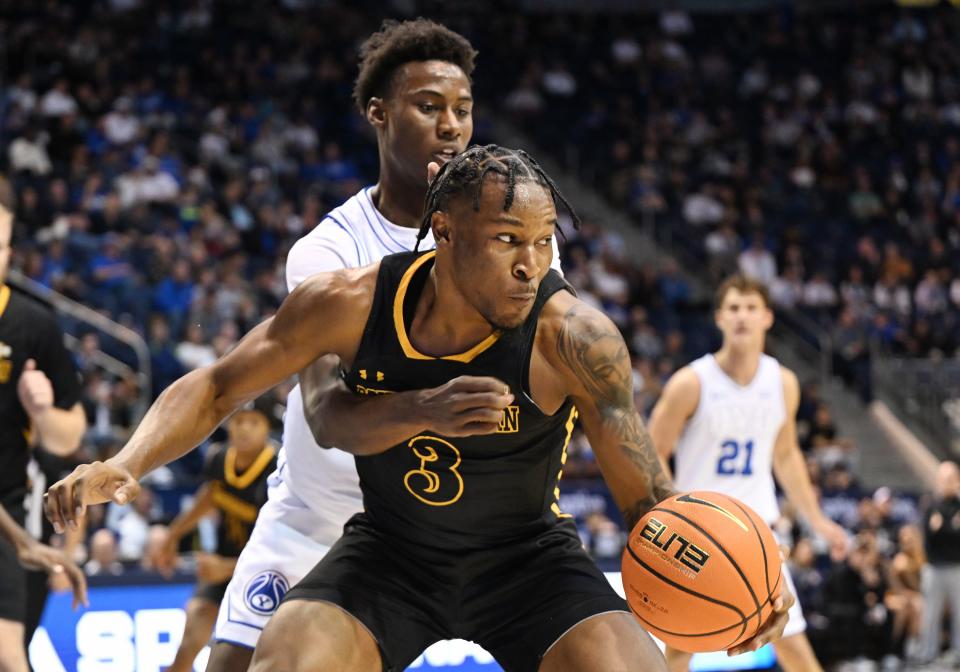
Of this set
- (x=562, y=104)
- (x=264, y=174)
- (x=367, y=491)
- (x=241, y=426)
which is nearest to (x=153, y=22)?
(x=264, y=174)

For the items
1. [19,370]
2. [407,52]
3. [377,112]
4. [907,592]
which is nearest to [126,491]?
[377,112]

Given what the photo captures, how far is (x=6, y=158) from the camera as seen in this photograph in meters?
14.8

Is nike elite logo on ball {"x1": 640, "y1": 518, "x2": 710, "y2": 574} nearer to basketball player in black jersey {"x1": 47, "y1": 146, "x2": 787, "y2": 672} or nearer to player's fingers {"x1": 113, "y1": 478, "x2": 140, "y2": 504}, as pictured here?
basketball player in black jersey {"x1": 47, "y1": 146, "x2": 787, "y2": 672}

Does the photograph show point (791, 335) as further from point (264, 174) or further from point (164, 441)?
point (164, 441)

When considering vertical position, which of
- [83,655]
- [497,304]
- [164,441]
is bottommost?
[83,655]

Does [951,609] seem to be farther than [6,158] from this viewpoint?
No

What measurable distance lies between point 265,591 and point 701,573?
1.51 metres

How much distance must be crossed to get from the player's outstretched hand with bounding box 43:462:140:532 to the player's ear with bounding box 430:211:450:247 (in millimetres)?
1019

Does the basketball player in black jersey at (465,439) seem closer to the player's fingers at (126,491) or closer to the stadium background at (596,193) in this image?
the player's fingers at (126,491)


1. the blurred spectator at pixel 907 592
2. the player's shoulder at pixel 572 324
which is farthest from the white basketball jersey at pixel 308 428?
the blurred spectator at pixel 907 592

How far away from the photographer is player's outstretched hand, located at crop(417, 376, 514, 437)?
3283 mm

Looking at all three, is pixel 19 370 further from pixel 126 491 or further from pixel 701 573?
pixel 701 573

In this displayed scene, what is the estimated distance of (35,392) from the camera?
494 centimetres

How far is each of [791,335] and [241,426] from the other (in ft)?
41.3
